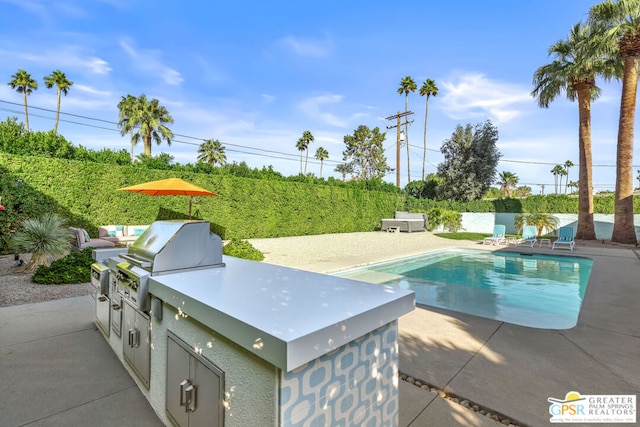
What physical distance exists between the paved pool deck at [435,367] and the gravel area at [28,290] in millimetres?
554

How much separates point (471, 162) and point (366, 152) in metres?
15.0

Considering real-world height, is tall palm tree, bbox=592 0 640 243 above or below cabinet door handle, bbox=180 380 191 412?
above

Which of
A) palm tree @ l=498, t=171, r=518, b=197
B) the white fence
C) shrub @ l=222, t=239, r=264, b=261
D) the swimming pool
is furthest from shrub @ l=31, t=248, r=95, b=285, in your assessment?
palm tree @ l=498, t=171, r=518, b=197

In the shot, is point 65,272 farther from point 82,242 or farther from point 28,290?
point 82,242

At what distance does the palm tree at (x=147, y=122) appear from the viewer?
942 inches

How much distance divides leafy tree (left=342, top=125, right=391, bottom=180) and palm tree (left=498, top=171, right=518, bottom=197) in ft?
59.2

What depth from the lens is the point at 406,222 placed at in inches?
773

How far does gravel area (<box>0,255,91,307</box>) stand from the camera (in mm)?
4730

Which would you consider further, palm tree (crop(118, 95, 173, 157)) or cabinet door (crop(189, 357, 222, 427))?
palm tree (crop(118, 95, 173, 157))

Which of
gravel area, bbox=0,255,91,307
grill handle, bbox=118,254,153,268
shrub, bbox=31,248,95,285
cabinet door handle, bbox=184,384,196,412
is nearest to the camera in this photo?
cabinet door handle, bbox=184,384,196,412

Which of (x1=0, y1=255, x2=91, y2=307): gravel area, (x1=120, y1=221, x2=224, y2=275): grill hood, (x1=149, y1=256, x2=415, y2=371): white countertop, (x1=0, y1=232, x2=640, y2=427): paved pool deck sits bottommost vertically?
(x1=0, y1=255, x2=91, y2=307): gravel area

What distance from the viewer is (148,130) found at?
24344 millimetres

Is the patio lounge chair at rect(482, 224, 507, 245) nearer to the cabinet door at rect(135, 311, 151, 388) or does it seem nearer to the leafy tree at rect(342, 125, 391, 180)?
the cabinet door at rect(135, 311, 151, 388)

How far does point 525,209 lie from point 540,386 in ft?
81.8
